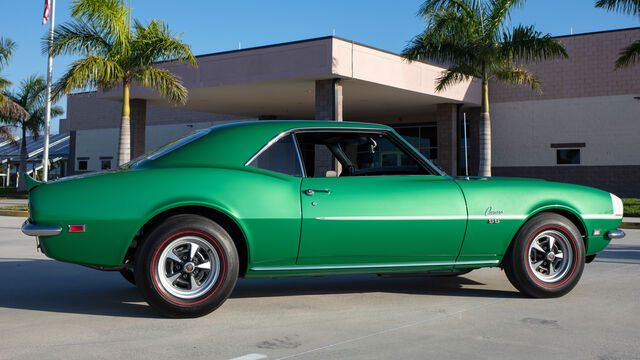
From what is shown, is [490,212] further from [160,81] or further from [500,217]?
[160,81]

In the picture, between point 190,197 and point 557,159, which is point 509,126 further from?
point 190,197

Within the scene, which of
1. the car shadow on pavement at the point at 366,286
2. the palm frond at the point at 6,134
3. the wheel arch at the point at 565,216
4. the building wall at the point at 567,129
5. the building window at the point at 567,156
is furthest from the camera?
the palm frond at the point at 6,134

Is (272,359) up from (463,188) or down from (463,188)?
down

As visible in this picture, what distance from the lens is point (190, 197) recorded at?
4.58 meters

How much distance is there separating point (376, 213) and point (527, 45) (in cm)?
1601

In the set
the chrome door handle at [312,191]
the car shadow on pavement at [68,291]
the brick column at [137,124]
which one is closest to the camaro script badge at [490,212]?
the chrome door handle at [312,191]

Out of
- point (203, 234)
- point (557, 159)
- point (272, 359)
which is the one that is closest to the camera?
point (272, 359)

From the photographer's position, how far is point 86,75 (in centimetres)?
1712

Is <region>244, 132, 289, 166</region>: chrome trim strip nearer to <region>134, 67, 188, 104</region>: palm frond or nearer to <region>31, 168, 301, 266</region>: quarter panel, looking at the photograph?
Result: <region>31, 168, 301, 266</region>: quarter panel

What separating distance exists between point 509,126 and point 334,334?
28.0 meters

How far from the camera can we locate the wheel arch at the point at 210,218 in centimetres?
463

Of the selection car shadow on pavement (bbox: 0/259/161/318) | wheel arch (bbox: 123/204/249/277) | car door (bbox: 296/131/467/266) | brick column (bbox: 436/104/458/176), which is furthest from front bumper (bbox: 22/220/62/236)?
brick column (bbox: 436/104/458/176)

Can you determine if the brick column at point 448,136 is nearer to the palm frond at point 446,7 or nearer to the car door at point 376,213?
the palm frond at point 446,7

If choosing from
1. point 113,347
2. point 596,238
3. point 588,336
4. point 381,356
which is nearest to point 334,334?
point 381,356
